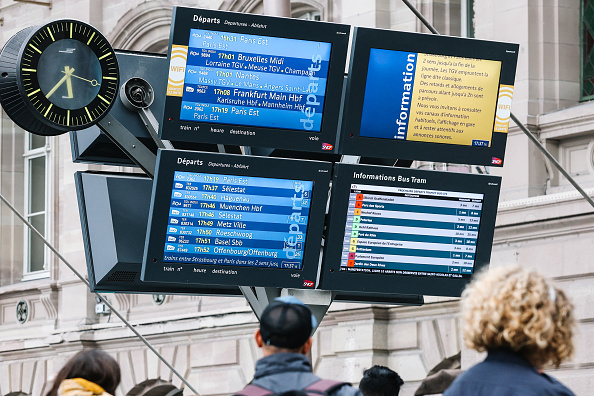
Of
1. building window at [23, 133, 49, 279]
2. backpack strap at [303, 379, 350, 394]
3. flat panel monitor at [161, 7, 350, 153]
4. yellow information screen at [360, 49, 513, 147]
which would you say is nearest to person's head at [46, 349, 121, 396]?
backpack strap at [303, 379, 350, 394]

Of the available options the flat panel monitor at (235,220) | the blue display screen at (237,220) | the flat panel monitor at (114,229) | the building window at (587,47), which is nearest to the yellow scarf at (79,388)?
the flat panel monitor at (235,220)

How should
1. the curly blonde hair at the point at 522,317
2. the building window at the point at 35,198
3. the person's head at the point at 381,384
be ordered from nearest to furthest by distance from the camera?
the curly blonde hair at the point at 522,317 < the person's head at the point at 381,384 < the building window at the point at 35,198

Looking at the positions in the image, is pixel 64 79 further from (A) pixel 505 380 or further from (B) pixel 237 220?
(A) pixel 505 380

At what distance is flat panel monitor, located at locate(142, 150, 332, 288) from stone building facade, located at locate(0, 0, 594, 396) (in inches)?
178

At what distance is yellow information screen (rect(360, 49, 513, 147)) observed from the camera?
9.41 meters

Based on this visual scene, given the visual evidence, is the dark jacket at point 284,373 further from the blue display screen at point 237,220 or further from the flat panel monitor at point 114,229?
the flat panel monitor at point 114,229

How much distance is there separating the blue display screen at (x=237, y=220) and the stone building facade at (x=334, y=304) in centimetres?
457

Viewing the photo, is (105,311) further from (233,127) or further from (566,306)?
(566,306)

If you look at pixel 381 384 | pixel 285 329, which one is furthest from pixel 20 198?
pixel 285 329

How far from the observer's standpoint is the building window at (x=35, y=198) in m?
23.4

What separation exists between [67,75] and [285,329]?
4.77 meters

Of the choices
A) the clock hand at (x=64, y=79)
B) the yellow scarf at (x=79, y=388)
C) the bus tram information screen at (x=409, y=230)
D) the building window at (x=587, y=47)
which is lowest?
the yellow scarf at (x=79, y=388)

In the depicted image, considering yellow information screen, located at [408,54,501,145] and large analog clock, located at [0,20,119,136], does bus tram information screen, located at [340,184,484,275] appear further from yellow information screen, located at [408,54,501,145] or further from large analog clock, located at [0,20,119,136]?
large analog clock, located at [0,20,119,136]

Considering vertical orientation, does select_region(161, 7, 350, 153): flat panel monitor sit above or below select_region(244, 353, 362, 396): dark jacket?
above
